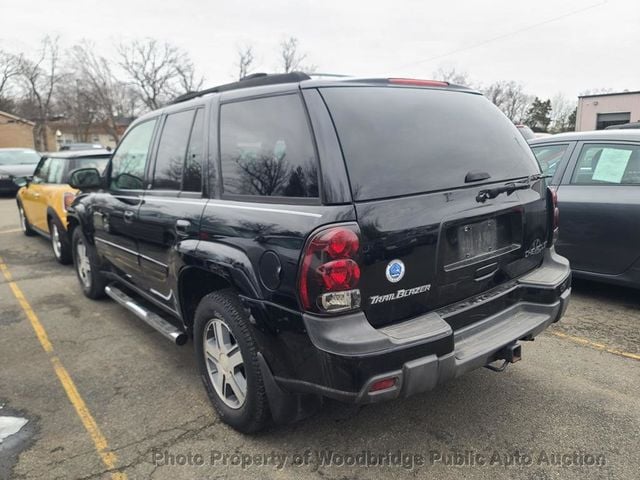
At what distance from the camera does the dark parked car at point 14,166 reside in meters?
15.7

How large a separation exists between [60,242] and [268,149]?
17.6ft

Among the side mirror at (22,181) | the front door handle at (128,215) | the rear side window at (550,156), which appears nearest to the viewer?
the front door handle at (128,215)

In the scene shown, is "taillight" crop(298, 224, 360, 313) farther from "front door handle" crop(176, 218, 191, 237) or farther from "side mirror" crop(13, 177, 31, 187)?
"side mirror" crop(13, 177, 31, 187)

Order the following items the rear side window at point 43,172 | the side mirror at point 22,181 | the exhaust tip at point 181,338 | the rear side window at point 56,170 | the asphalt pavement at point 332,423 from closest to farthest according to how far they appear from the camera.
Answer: the asphalt pavement at point 332,423 < the exhaust tip at point 181,338 < the rear side window at point 56,170 < the rear side window at point 43,172 < the side mirror at point 22,181

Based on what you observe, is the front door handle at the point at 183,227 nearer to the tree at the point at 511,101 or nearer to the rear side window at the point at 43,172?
the rear side window at the point at 43,172

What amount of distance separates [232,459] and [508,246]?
190 centimetres

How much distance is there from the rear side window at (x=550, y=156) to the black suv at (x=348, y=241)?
7.57 ft

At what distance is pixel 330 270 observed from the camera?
6.70 ft

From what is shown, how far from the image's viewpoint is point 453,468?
2402 millimetres

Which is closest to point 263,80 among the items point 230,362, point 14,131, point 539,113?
point 230,362

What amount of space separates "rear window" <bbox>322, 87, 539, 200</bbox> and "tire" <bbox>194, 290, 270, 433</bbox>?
0.95m

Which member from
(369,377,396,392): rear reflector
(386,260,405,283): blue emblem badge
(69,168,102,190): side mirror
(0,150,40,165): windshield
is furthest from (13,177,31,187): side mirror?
(0,150,40,165): windshield

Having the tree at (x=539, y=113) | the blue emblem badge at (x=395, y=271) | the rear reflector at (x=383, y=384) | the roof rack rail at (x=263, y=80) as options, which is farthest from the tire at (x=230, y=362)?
the tree at (x=539, y=113)

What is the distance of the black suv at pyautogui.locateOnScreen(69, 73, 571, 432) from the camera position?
208 cm
